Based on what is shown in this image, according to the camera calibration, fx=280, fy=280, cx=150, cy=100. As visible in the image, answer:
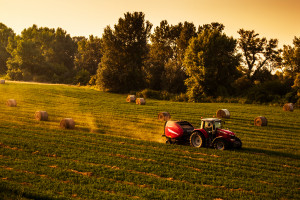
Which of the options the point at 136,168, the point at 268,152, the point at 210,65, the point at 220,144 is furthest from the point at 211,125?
the point at 210,65

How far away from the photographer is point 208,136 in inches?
703

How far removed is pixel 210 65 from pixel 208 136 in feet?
129

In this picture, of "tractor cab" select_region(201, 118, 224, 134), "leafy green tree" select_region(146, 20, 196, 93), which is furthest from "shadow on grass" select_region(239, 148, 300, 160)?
"leafy green tree" select_region(146, 20, 196, 93)

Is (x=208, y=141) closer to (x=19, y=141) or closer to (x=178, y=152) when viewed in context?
(x=178, y=152)

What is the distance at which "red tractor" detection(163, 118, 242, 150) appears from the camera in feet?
57.1

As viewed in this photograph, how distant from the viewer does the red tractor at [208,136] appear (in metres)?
17.4

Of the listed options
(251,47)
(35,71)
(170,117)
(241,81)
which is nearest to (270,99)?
(241,81)

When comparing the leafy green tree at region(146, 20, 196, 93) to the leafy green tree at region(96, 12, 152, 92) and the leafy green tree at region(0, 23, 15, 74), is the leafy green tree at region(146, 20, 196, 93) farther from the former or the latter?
the leafy green tree at region(0, 23, 15, 74)

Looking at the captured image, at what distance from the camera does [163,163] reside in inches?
553

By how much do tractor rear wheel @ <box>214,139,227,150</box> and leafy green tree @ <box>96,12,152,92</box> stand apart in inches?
1788

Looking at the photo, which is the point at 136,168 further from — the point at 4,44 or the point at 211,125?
the point at 4,44

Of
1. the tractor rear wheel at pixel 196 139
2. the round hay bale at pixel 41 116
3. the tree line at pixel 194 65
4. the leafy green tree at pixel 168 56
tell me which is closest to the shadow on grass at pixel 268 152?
the tractor rear wheel at pixel 196 139

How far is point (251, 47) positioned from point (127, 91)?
30.2 m

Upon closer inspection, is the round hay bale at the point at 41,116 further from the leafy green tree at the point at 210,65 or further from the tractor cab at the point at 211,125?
the leafy green tree at the point at 210,65
